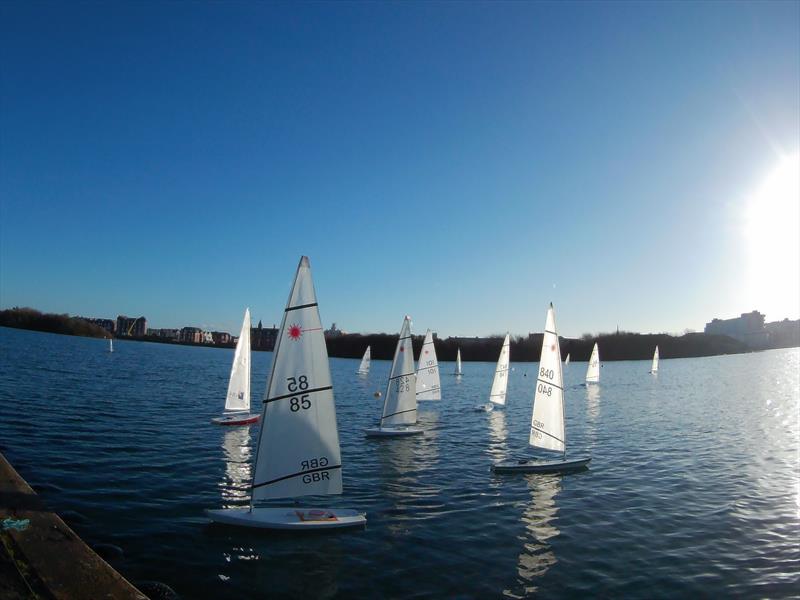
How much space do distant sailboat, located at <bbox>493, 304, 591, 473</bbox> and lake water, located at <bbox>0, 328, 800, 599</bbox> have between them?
4.98 ft

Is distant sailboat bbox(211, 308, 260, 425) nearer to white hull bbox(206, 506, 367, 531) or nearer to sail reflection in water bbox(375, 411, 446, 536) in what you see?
sail reflection in water bbox(375, 411, 446, 536)

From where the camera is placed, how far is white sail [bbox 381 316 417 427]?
3206 cm

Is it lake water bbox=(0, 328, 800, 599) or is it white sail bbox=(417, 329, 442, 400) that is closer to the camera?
lake water bbox=(0, 328, 800, 599)

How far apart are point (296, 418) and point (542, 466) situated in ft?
44.4

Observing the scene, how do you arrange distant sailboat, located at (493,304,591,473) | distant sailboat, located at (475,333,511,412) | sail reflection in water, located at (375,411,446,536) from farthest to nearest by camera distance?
distant sailboat, located at (475,333,511,412) → distant sailboat, located at (493,304,591,473) → sail reflection in water, located at (375,411,446,536)

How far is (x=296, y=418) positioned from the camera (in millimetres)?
14625

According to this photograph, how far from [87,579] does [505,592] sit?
874 cm

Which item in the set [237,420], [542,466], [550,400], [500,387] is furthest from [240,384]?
[500,387]

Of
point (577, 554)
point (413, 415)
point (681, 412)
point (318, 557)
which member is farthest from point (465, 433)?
point (681, 412)

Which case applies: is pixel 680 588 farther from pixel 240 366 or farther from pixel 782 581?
pixel 240 366

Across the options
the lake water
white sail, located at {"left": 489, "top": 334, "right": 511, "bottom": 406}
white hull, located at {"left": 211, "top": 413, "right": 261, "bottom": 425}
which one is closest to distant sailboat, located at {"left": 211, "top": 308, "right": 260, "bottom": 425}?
white hull, located at {"left": 211, "top": 413, "right": 261, "bottom": 425}

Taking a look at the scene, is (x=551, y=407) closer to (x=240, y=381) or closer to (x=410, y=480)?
(x=410, y=480)

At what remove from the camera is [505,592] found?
11.8 m

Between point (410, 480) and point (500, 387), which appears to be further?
point (500, 387)
